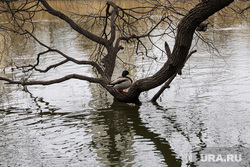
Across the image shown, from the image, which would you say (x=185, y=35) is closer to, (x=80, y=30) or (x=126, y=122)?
(x=126, y=122)

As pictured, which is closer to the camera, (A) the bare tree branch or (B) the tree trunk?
(B) the tree trunk

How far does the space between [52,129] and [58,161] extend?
4.84 ft

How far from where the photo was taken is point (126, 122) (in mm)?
6801

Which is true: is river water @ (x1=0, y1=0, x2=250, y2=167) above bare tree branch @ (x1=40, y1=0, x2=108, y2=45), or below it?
below

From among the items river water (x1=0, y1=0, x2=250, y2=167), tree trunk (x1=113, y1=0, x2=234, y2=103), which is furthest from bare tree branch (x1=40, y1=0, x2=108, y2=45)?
tree trunk (x1=113, y1=0, x2=234, y2=103)

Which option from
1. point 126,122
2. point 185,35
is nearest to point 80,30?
point 126,122

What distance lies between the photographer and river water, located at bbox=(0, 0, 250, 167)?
533 cm

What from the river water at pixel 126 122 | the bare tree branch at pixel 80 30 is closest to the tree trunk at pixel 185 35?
the river water at pixel 126 122

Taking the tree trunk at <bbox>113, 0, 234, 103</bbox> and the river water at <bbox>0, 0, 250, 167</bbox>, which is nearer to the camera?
the tree trunk at <bbox>113, 0, 234, 103</bbox>

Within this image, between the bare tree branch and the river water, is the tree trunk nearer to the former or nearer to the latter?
the river water

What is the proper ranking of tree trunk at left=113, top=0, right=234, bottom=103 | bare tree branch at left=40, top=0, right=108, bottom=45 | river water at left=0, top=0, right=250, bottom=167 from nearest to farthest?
tree trunk at left=113, top=0, right=234, bottom=103
river water at left=0, top=0, right=250, bottom=167
bare tree branch at left=40, top=0, right=108, bottom=45

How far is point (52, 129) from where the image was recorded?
21.6ft

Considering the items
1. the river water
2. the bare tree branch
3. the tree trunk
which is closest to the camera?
the tree trunk

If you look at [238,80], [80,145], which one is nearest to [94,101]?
[80,145]
